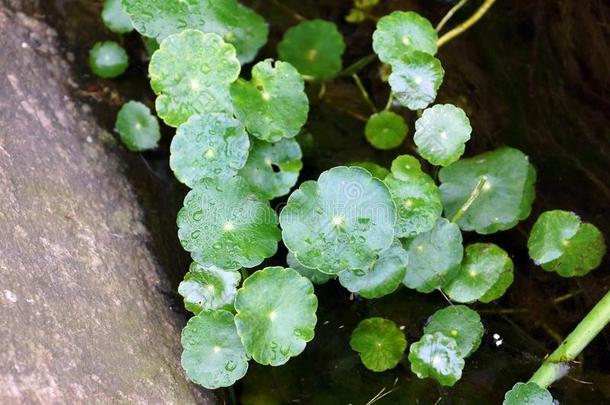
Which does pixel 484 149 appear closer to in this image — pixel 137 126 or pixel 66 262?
pixel 137 126

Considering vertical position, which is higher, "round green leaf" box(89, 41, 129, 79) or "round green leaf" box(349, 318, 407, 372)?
"round green leaf" box(89, 41, 129, 79)

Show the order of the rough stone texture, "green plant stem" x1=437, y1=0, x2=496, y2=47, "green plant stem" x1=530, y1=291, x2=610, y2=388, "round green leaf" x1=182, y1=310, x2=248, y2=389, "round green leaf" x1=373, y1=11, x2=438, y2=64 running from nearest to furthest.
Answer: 1. the rough stone texture
2. "round green leaf" x1=182, y1=310, x2=248, y2=389
3. "green plant stem" x1=530, y1=291, x2=610, y2=388
4. "round green leaf" x1=373, y1=11, x2=438, y2=64
5. "green plant stem" x1=437, y1=0, x2=496, y2=47

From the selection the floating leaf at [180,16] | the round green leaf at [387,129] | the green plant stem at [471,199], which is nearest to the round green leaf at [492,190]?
the green plant stem at [471,199]

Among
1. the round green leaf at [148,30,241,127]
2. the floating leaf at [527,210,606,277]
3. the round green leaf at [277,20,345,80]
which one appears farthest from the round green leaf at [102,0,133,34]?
the floating leaf at [527,210,606,277]

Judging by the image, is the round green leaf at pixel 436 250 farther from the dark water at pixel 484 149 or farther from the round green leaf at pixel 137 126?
the round green leaf at pixel 137 126

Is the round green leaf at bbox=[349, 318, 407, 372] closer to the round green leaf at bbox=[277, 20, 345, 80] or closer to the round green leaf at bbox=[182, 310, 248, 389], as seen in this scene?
the round green leaf at bbox=[182, 310, 248, 389]
